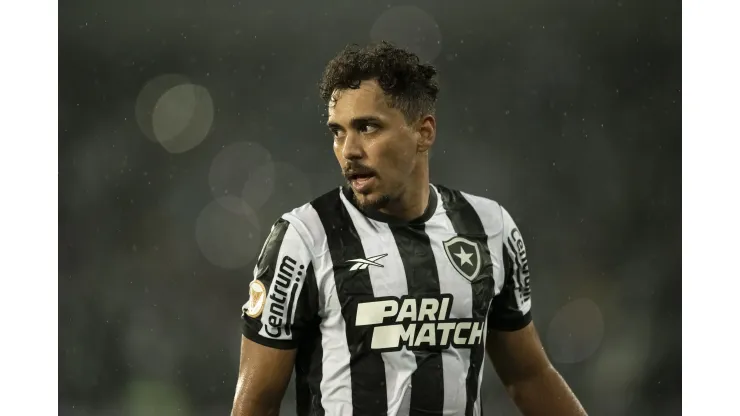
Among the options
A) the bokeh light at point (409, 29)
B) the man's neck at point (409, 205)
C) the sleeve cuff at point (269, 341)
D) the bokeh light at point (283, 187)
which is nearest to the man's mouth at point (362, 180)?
the man's neck at point (409, 205)

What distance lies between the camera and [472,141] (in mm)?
3887

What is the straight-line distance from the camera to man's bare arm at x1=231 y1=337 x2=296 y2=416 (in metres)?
1.65

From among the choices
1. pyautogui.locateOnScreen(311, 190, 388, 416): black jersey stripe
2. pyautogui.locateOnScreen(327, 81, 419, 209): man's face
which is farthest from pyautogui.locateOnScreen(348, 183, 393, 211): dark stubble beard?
pyautogui.locateOnScreen(311, 190, 388, 416): black jersey stripe

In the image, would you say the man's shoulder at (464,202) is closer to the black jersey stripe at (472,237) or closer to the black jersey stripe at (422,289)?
the black jersey stripe at (472,237)

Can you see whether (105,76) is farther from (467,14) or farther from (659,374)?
(659,374)

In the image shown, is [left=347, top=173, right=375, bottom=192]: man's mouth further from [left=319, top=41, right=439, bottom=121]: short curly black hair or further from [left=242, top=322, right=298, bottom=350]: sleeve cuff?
[left=242, top=322, right=298, bottom=350]: sleeve cuff

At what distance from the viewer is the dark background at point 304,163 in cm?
377

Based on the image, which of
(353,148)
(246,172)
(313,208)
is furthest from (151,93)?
(353,148)

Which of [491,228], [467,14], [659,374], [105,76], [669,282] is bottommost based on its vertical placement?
[659,374]

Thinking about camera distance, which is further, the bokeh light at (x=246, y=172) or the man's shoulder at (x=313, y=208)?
the bokeh light at (x=246, y=172)

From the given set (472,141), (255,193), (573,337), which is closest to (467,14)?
(472,141)

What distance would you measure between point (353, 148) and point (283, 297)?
332 mm

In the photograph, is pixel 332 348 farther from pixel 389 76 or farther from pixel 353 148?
pixel 389 76

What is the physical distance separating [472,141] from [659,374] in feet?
4.43
